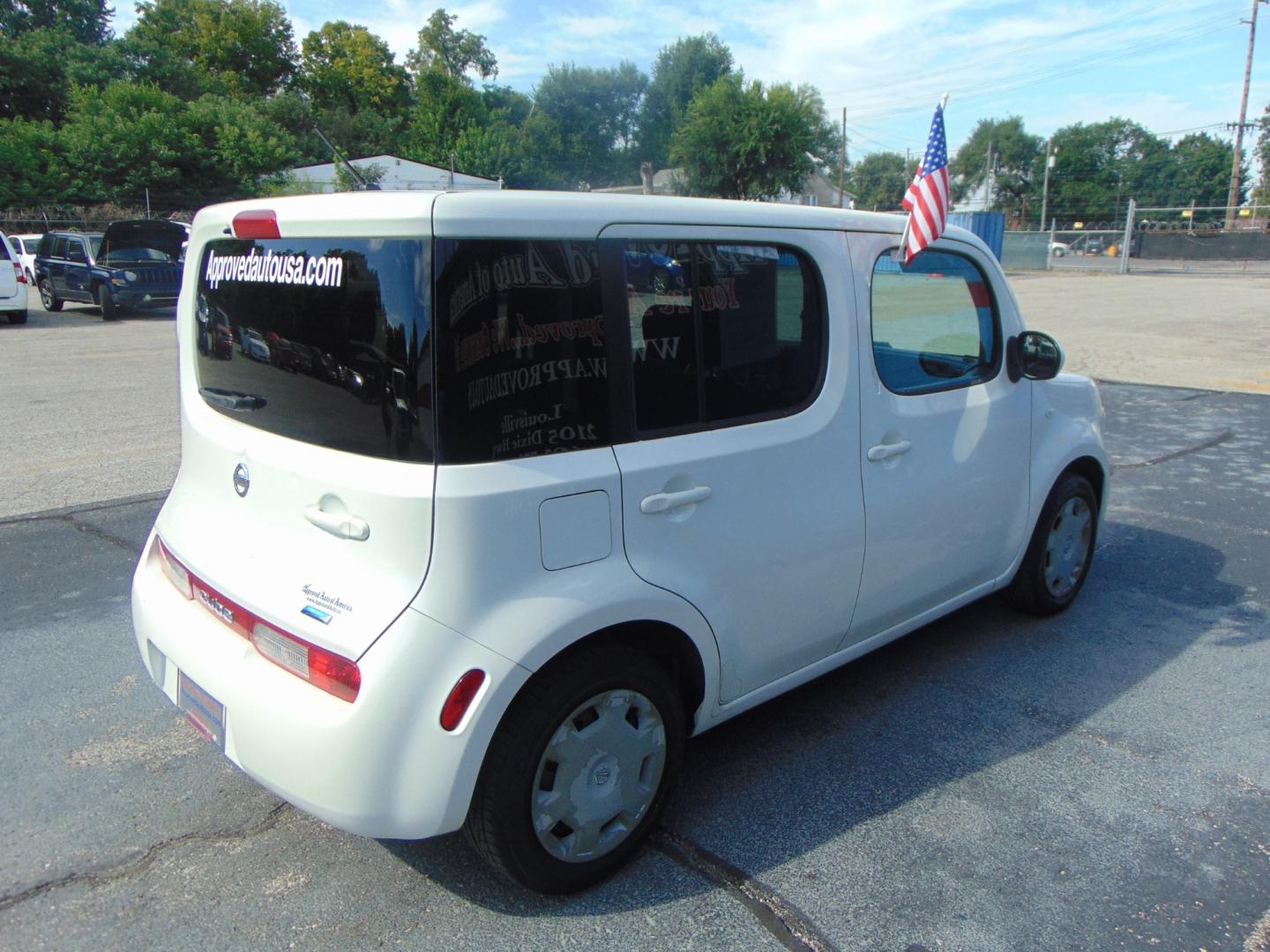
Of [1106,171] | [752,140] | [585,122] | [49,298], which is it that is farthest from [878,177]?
[49,298]

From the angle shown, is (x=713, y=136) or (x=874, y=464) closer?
(x=874, y=464)

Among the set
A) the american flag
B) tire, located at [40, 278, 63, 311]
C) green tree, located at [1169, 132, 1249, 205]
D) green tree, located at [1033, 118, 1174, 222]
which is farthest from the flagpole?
green tree, located at [1169, 132, 1249, 205]

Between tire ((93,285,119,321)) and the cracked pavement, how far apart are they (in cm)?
1560

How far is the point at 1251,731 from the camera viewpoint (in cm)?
343

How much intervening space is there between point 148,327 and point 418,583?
1792 centimetres

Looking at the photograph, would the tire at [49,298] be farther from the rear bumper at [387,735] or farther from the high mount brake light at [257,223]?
the rear bumper at [387,735]

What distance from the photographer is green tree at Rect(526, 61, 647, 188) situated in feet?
259

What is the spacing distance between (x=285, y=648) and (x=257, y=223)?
117 centimetres

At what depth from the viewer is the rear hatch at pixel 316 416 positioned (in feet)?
7.07

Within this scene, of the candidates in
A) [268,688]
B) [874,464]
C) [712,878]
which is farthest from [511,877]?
[874,464]

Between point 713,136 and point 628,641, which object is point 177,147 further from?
point 628,641

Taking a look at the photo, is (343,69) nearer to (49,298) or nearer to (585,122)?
(585,122)

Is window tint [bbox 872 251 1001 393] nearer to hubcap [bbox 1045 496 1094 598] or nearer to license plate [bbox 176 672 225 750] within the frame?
hubcap [bbox 1045 496 1094 598]

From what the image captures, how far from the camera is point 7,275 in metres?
16.5
